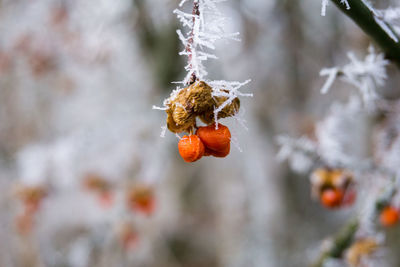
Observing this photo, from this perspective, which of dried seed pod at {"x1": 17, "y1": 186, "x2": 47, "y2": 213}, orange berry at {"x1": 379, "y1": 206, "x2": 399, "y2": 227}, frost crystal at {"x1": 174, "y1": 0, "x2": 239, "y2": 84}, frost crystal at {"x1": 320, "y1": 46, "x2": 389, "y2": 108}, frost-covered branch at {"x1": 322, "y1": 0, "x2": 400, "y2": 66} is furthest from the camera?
dried seed pod at {"x1": 17, "y1": 186, "x2": 47, "y2": 213}

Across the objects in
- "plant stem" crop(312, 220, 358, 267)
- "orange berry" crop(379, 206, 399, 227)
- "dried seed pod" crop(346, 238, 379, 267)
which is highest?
"orange berry" crop(379, 206, 399, 227)

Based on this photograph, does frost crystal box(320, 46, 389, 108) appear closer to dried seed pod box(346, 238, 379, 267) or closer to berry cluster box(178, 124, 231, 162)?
berry cluster box(178, 124, 231, 162)

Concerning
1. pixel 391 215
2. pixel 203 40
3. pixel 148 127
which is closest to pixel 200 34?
pixel 203 40

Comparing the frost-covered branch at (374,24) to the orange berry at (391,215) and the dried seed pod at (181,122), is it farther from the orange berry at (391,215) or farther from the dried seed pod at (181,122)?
the orange berry at (391,215)

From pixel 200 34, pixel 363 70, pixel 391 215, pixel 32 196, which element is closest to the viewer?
pixel 200 34

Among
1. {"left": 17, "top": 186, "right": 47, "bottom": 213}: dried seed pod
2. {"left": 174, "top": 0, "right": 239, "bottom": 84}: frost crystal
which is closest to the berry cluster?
{"left": 174, "top": 0, "right": 239, "bottom": 84}: frost crystal

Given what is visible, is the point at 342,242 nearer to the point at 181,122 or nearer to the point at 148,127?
the point at 181,122
